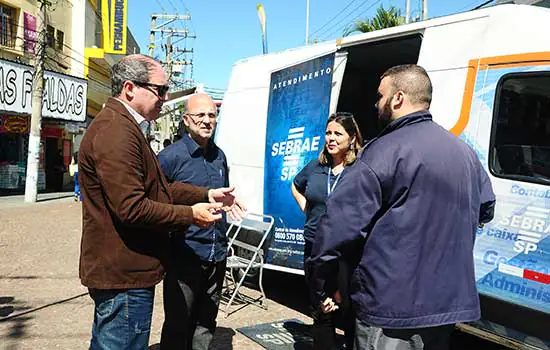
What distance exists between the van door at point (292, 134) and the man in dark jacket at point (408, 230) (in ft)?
8.87

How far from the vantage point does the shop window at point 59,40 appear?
19531 mm

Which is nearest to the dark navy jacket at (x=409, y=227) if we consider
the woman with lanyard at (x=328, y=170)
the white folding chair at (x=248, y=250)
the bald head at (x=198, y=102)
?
the woman with lanyard at (x=328, y=170)

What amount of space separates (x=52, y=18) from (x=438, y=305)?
2095cm

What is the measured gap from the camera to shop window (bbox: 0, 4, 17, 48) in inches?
626

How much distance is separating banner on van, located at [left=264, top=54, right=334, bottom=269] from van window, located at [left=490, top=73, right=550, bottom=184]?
5.61ft

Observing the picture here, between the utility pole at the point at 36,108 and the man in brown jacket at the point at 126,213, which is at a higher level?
the utility pole at the point at 36,108

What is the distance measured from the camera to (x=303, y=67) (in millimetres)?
5086

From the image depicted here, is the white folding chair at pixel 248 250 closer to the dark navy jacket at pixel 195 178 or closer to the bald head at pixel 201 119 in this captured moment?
the dark navy jacket at pixel 195 178

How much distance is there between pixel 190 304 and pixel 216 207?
1.14 metres

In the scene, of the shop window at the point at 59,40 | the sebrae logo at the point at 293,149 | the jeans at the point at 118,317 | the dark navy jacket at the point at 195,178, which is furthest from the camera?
the shop window at the point at 59,40

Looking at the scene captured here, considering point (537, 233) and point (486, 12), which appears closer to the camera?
point (537, 233)

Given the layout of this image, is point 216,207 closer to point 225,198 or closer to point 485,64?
point 225,198

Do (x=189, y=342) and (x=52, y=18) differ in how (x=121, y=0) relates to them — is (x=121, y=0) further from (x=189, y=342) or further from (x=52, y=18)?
(x=189, y=342)

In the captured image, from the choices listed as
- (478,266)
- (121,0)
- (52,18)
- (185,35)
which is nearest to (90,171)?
(478,266)
